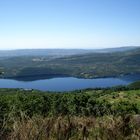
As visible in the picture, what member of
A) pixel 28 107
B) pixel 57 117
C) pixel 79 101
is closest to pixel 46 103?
pixel 28 107

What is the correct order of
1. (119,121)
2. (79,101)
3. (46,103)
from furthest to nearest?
(79,101), (46,103), (119,121)

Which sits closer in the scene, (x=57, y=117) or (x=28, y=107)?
(x=57, y=117)

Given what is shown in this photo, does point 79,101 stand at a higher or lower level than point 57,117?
lower

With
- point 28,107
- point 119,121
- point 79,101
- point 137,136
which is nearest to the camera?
point 137,136

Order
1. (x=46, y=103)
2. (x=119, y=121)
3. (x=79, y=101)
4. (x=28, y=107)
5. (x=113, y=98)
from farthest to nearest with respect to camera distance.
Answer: (x=113, y=98) < (x=79, y=101) < (x=46, y=103) < (x=28, y=107) < (x=119, y=121)

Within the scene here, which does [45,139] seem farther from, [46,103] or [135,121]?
[46,103]

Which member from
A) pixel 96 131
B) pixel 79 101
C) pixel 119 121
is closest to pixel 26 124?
pixel 96 131

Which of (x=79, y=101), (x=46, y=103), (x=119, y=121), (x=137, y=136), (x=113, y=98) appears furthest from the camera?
(x=113, y=98)

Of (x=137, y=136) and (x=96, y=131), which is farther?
(x=96, y=131)

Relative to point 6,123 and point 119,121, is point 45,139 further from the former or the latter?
point 119,121
